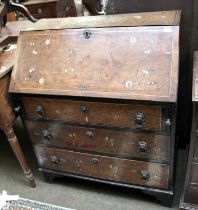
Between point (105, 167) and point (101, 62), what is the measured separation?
25.0 inches

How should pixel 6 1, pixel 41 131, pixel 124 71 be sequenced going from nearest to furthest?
pixel 124 71 < pixel 41 131 < pixel 6 1

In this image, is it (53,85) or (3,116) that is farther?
(3,116)

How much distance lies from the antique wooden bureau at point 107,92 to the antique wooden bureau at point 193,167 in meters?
0.09

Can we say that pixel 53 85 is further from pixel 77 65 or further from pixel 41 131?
pixel 41 131

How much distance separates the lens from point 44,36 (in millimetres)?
1435

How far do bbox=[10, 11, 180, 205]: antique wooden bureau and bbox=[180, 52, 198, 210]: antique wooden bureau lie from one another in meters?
0.09

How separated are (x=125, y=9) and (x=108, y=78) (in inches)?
24.5

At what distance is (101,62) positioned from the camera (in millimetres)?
1307

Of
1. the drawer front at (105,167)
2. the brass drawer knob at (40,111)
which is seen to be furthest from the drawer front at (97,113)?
the drawer front at (105,167)

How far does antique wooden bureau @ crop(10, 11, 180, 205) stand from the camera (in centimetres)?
122

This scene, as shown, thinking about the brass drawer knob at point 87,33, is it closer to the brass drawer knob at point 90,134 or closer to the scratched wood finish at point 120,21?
the scratched wood finish at point 120,21

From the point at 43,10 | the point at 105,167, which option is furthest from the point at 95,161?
the point at 43,10

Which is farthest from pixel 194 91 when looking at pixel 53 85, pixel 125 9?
pixel 125 9

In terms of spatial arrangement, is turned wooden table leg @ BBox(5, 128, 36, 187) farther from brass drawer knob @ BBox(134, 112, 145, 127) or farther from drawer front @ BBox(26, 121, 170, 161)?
brass drawer knob @ BBox(134, 112, 145, 127)
